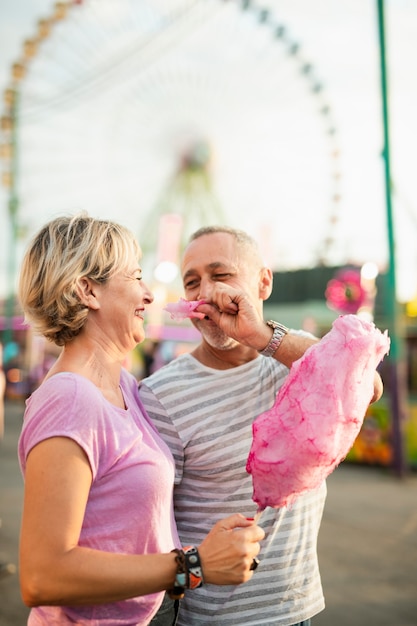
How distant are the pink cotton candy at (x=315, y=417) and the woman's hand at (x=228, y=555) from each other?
0.20 metres

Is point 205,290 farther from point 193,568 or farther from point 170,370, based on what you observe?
point 193,568

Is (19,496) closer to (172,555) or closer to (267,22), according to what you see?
(172,555)

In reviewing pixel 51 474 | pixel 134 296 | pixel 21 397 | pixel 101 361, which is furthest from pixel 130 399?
pixel 21 397

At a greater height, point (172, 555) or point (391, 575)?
point (172, 555)

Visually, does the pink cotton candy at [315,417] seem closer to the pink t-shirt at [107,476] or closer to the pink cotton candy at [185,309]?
the pink t-shirt at [107,476]

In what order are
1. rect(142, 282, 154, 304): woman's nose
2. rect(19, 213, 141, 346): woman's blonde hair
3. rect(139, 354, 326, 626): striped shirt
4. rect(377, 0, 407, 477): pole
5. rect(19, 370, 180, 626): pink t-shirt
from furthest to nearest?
rect(377, 0, 407, 477): pole, rect(139, 354, 326, 626): striped shirt, rect(142, 282, 154, 304): woman's nose, rect(19, 213, 141, 346): woman's blonde hair, rect(19, 370, 180, 626): pink t-shirt

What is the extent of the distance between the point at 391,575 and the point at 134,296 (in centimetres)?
396

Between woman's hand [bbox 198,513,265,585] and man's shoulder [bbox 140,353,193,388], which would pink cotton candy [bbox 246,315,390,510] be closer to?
woman's hand [bbox 198,513,265,585]

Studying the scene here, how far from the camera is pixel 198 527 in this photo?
1841 mm

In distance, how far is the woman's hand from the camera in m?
1.31

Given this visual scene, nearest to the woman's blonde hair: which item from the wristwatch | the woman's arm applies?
the woman's arm

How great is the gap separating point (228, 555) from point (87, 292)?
2.30 ft

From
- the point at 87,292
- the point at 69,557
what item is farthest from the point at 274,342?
the point at 69,557

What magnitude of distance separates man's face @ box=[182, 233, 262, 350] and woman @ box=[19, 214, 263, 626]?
1.26 ft
